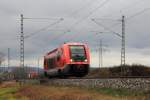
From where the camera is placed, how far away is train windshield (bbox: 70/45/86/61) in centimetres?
4259

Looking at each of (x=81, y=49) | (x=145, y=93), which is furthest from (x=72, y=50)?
(x=145, y=93)

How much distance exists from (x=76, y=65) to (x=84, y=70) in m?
1.01

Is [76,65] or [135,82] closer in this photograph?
[135,82]

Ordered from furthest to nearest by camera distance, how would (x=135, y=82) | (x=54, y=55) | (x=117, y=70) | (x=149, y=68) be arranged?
1. (x=117, y=70)
2. (x=149, y=68)
3. (x=54, y=55)
4. (x=135, y=82)

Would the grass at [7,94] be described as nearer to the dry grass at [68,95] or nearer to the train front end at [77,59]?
the dry grass at [68,95]

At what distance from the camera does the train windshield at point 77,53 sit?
42594 mm

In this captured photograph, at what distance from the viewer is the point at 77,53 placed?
43.0m

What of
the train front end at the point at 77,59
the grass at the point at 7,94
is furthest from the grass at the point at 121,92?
the train front end at the point at 77,59

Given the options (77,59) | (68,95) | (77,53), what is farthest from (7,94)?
(68,95)

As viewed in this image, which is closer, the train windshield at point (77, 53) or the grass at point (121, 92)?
the grass at point (121, 92)

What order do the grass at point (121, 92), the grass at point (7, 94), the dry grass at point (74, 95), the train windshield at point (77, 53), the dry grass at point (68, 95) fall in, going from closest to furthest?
the dry grass at point (74, 95) → the dry grass at point (68, 95) → the grass at point (121, 92) → the grass at point (7, 94) → the train windshield at point (77, 53)

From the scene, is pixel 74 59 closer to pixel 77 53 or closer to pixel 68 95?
pixel 77 53

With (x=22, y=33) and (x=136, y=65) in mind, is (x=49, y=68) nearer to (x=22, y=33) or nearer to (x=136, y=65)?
(x=22, y=33)

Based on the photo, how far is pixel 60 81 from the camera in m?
43.7
